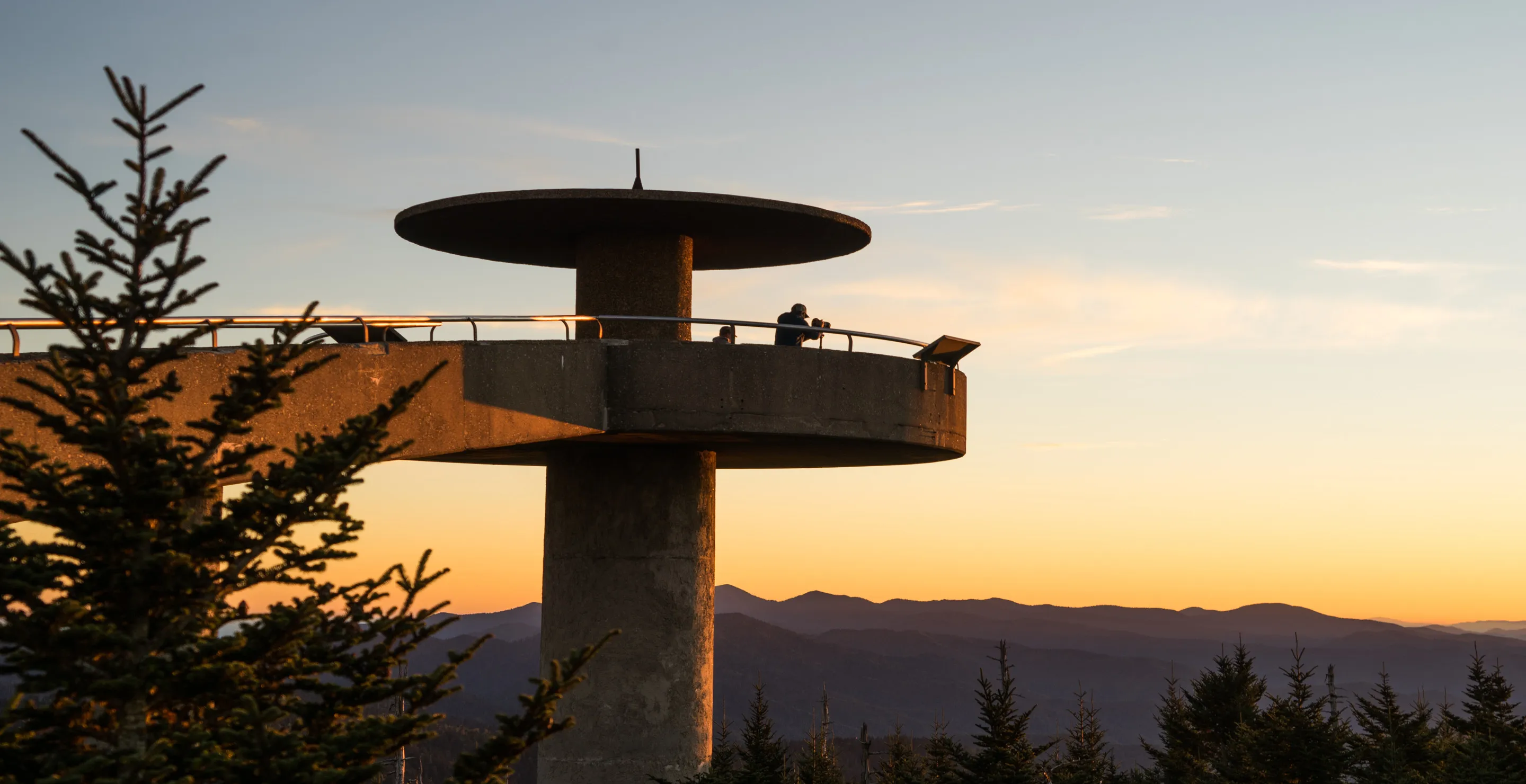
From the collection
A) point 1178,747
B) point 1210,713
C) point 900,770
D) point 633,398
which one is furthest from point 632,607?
point 1210,713

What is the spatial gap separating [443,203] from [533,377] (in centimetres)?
442

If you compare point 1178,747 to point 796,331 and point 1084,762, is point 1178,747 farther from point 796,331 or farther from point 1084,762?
point 796,331

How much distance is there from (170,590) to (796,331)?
12937mm

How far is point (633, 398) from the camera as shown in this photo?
19.4m

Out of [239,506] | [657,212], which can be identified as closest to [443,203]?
[657,212]

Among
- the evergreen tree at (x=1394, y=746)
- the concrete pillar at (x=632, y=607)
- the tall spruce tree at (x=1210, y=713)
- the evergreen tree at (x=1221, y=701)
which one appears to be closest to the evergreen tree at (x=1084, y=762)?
the tall spruce tree at (x=1210, y=713)

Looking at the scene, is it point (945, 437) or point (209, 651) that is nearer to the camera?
point (209, 651)

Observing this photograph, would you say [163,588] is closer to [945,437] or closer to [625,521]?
[625,521]

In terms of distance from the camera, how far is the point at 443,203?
863 inches

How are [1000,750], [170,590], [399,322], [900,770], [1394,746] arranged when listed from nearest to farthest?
[170,590] → [399,322] → [1000,750] → [1394,746] → [900,770]

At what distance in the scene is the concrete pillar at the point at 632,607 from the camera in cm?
2138

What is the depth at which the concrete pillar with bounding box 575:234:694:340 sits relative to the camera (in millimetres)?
22141

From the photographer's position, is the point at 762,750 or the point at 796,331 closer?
the point at 796,331

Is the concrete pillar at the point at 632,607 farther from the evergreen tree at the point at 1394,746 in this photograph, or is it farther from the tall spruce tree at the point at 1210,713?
the tall spruce tree at the point at 1210,713
